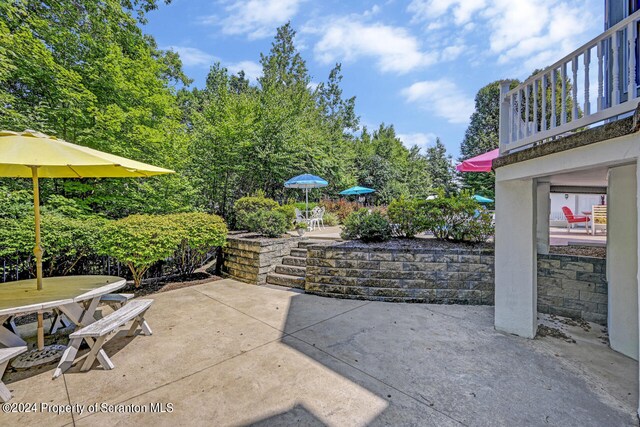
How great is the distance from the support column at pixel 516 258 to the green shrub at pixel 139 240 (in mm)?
5635

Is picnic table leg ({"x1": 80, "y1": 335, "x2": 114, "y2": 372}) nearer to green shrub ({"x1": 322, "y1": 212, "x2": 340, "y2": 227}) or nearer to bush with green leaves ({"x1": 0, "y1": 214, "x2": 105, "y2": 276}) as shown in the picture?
bush with green leaves ({"x1": 0, "y1": 214, "x2": 105, "y2": 276})

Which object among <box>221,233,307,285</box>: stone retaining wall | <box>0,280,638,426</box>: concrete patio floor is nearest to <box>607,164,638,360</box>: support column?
<box>0,280,638,426</box>: concrete patio floor

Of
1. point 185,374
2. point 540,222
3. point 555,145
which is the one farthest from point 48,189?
point 540,222

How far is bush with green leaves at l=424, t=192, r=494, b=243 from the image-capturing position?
5098 mm

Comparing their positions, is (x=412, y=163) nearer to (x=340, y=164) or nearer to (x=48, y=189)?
(x=340, y=164)

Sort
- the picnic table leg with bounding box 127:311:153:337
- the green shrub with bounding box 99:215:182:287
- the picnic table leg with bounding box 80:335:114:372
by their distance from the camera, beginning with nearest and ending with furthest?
the picnic table leg with bounding box 80:335:114:372
the picnic table leg with bounding box 127:311:153:337
the green shrub with bounding box 99:215:182:287

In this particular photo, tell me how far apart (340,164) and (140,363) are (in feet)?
49.6

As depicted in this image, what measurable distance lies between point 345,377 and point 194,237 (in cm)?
447

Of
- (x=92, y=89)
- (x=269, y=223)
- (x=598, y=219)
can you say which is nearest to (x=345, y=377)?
(x=269, y=223)

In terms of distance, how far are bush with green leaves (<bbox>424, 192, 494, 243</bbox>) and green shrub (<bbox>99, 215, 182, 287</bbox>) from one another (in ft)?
17.0

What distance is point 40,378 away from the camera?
2607 millimetres

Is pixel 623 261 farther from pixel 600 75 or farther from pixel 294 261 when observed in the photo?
pixel 294 261

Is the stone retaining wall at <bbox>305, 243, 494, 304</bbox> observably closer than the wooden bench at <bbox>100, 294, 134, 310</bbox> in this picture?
No

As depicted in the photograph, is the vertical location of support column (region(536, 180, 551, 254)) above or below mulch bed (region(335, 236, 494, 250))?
above
